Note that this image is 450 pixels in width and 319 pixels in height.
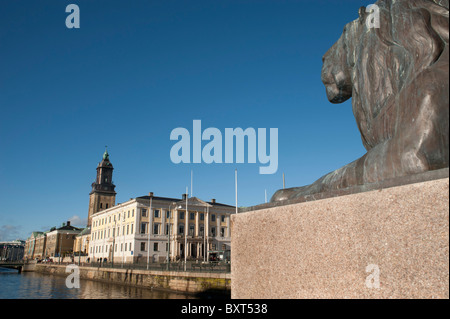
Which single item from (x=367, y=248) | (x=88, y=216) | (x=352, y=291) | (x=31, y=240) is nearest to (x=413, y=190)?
(x=367, y=248)

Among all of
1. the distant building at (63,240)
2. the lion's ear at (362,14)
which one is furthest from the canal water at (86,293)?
the distant building at (63,240)

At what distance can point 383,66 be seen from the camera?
3.25m

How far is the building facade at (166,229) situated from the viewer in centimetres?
5869

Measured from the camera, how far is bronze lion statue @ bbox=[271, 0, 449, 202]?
8.45ft

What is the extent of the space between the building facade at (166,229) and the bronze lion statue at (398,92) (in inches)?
2095

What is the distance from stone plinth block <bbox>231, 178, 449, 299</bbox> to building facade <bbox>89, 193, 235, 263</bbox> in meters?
52.9

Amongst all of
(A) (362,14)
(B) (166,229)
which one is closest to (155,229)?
(B) (166,229)

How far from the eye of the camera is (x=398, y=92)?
9.93 feet

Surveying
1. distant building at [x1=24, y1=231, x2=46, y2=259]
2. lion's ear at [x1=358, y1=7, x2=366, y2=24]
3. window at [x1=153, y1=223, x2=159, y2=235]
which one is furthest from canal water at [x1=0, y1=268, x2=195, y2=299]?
distant building at [x1=24, y1=231, x2=46, y2=259]

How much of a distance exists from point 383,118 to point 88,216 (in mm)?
107980

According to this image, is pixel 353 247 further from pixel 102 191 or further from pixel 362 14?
pixel 102 191

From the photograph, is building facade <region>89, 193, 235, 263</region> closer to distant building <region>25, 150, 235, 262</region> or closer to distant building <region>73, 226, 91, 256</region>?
distant building <region>25, 150, 235, 262</region>

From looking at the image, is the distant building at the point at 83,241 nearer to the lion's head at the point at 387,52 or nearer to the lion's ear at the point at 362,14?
the lion's head at the point at 387,52

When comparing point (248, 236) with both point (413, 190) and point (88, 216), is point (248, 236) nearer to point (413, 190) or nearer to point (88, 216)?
point (413, 190)
